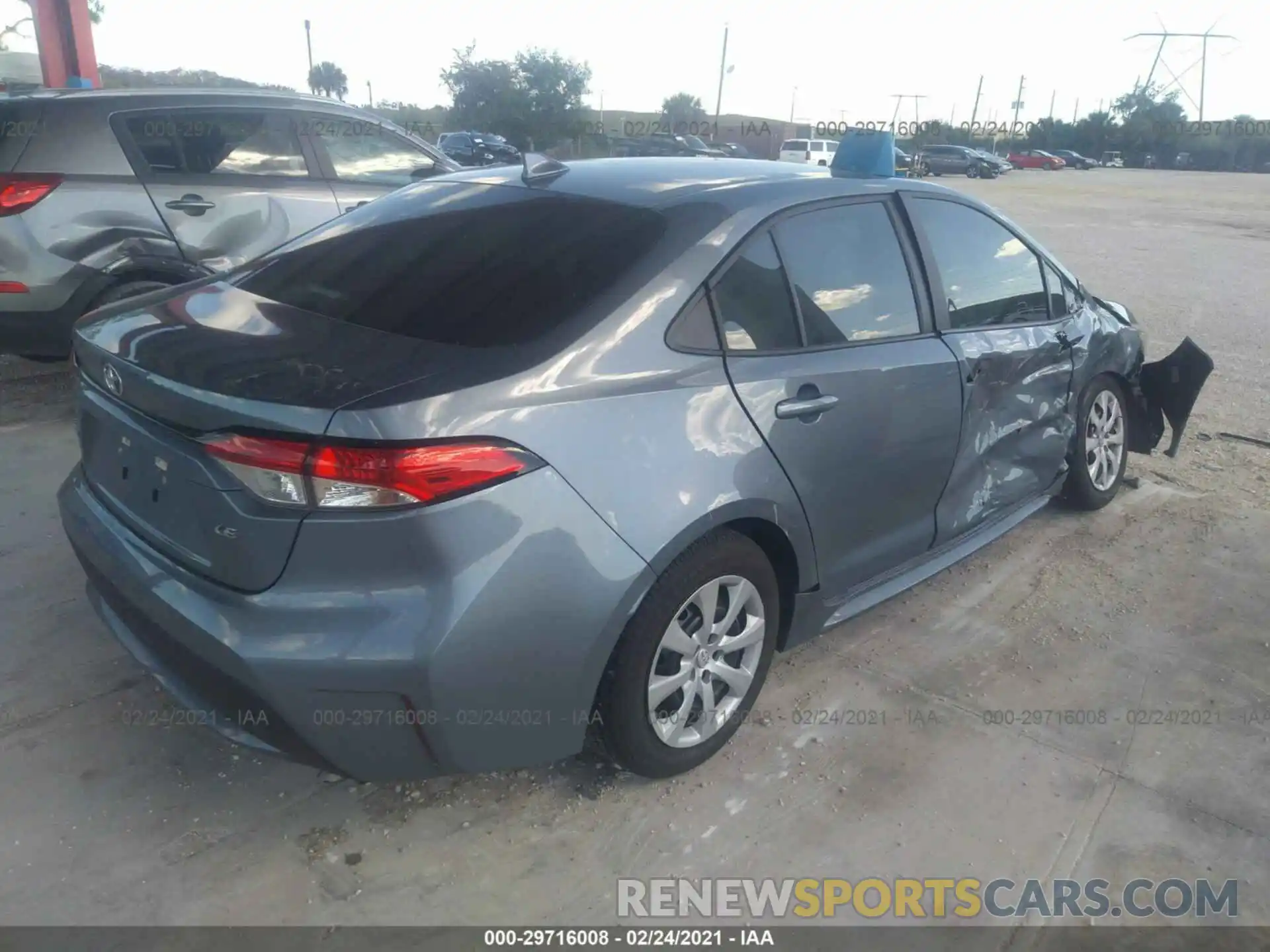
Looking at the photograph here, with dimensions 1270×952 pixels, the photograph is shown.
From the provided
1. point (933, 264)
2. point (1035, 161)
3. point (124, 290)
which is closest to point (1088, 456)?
point (933, 264)

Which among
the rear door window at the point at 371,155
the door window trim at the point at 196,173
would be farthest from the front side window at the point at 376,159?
the door window trim at the point at 196,173

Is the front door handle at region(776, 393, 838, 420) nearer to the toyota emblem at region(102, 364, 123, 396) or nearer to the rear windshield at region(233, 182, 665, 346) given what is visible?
the rear windshield at region(233, 182, 665, 346)

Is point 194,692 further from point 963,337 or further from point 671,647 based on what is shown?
point 963,337

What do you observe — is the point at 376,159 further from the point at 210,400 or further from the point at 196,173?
the point at 210,400

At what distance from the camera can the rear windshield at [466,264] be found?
239 centimetres

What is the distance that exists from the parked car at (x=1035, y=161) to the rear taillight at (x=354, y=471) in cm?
5973

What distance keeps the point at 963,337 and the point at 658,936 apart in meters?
2.21

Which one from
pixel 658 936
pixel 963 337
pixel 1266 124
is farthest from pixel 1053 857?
pixel 1266 124

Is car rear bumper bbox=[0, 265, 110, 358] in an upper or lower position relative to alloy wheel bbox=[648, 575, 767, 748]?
upper

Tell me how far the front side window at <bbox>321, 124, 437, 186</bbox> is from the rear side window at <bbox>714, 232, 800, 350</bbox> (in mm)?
4253

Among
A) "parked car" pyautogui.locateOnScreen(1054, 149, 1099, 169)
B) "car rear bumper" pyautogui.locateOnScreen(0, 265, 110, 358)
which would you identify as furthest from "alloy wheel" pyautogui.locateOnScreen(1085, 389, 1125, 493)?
"parked car" pyautogui.locateOnScreen(1054, 149, 1099, 169)

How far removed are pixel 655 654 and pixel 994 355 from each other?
6.09 feet

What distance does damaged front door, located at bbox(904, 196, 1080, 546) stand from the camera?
3.39 meters

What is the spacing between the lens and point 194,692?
2.31m
